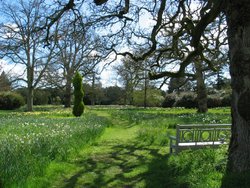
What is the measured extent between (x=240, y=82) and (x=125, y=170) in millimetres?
3380

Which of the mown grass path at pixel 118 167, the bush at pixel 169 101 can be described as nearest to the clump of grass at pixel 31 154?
the mown grass path at pixel 118 167

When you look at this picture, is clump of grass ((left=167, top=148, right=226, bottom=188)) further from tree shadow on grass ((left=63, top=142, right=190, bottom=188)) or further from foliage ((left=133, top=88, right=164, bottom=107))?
foliage ((left=133, top=88, right=164, bottom=107))

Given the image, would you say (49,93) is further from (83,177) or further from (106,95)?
(83,177)

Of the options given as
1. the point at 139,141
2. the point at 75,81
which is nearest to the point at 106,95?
the point at 75,81

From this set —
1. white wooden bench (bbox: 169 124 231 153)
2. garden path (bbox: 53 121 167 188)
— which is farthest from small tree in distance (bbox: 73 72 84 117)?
white wooden bench (bbox: 169 124 231 153)

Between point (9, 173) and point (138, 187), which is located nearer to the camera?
point (9, 173)

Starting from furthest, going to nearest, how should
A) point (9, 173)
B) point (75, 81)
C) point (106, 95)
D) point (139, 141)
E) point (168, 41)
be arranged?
point (106, 95), point (75, 81), point (168, 41), point (139, 141), point (9, 173)

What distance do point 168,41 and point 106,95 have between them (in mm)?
45995

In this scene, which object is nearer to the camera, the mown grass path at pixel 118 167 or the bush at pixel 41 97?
the mown grass path at pixel 118 167

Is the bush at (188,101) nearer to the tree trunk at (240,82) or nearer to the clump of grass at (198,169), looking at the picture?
the clump of grass at (198,169)

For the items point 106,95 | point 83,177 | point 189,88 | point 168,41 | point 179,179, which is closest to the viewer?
point 179,179

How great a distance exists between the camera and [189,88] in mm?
55781

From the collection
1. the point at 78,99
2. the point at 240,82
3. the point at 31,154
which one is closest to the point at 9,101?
the point at 78,99

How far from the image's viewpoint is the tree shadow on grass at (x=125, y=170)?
6.00 metres
